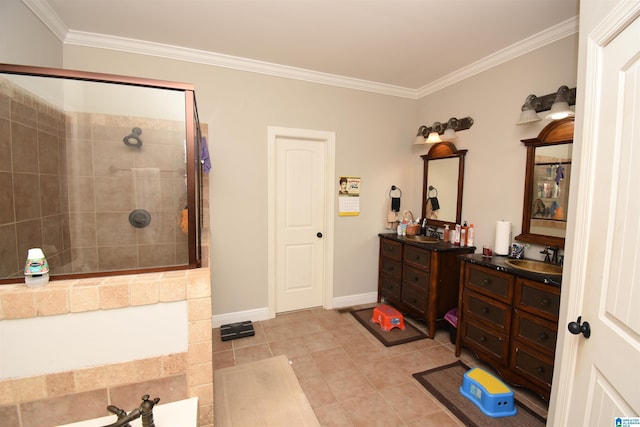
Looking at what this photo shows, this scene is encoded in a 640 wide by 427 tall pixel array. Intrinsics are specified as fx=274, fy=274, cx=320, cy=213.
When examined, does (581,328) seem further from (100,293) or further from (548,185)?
(100,293)

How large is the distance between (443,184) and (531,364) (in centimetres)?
190

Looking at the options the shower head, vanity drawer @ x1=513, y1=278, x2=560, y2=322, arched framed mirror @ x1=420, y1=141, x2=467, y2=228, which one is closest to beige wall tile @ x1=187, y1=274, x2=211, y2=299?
the shower head

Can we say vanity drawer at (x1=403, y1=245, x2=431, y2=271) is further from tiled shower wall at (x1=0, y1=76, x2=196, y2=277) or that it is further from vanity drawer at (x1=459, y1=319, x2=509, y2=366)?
tiled shower wall at (x1=0, y1=76, x2=196, y2=277)

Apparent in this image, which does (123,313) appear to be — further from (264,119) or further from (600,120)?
(264,119)

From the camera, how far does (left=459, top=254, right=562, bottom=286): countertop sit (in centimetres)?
175

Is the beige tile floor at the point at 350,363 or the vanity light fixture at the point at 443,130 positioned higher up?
the vanity light fixture at the point at 443,130

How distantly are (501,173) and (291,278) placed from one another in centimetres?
243

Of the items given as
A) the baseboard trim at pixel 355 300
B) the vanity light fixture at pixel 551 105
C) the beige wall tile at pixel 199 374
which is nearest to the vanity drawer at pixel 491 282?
the vanity light fixture at pixel 551 105

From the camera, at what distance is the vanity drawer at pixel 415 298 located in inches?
109

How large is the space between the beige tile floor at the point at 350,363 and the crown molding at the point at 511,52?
269 centimetres

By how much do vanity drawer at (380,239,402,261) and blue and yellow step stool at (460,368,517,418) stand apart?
1348 millimetres

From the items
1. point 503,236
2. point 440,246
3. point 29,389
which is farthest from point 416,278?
point 29,389

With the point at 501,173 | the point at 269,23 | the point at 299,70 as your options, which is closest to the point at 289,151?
the point at 299,70

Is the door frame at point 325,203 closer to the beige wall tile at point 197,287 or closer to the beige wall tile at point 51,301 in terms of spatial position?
the beige wall tile at point 197,287
